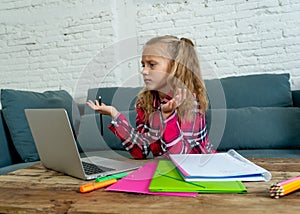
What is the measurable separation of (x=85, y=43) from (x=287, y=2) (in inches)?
62.9

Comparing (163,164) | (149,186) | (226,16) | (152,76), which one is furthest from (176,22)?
(149,186)

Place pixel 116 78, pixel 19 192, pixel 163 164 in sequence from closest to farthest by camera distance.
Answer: pixel 19 192, pixel 163 164, pixel 116 78

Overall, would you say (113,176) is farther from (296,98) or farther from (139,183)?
(296,98)

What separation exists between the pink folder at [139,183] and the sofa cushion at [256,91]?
121 cm

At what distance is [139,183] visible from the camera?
0.71 m

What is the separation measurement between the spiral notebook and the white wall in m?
1.56

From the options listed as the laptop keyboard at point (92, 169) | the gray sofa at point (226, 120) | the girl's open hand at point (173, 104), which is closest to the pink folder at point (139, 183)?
the laptop keyboard at point (92, 169)

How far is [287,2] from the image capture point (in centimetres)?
221

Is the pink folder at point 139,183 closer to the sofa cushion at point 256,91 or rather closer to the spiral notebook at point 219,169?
the spiral notebook at point 219,169

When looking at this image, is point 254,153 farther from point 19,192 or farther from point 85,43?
point 85,43

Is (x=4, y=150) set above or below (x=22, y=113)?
below

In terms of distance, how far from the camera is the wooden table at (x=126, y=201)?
0.55m

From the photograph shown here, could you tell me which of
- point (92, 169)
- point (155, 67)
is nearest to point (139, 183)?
point (92, 169)

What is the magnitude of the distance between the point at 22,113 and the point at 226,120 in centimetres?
122
